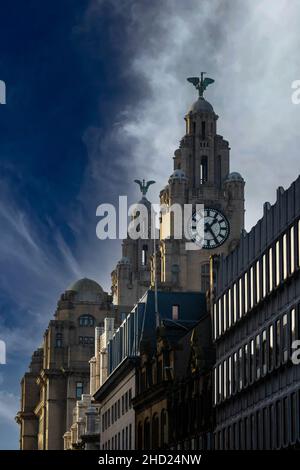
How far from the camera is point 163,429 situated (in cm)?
11594

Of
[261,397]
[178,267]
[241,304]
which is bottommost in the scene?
[261,397]

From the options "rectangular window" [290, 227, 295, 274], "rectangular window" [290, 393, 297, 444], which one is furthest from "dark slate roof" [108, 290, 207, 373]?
"rectangular window" [290, 393, 297, 444]

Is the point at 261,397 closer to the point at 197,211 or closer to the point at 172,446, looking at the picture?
the point at 172,446

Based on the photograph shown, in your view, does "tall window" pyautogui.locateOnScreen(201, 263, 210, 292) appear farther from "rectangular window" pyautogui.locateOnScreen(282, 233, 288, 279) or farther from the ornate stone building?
"rectangular window" pyautogui.locateOnScreen(282, 233, 288, 279)

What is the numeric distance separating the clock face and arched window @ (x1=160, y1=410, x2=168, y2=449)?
3129 inches

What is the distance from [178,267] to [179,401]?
88.4 metres

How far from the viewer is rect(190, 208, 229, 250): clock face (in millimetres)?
196250

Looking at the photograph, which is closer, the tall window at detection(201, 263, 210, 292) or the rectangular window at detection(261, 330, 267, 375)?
the rectangular window at detection(261, 330, 267, 375)

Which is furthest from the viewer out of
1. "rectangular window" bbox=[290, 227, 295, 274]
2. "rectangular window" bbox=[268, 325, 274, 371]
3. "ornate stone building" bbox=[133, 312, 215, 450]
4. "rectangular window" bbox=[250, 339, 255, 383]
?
"ornate stone building" bbox=[133, 312, 215, 450]

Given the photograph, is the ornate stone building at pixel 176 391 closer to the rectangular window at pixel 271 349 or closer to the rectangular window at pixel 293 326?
the rectangular window at pixel 271 349

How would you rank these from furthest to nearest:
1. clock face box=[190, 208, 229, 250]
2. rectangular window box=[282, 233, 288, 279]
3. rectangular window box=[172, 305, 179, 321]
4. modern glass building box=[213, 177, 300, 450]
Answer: clock face box=[190, 208, 229, 250], rectangular window box=[172, 305, 179, 321], rectangular window box=[282, 233, 288, 279], modern glass building box=[213, 177, 300, 450]

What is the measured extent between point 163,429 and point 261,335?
32930 millimetres
